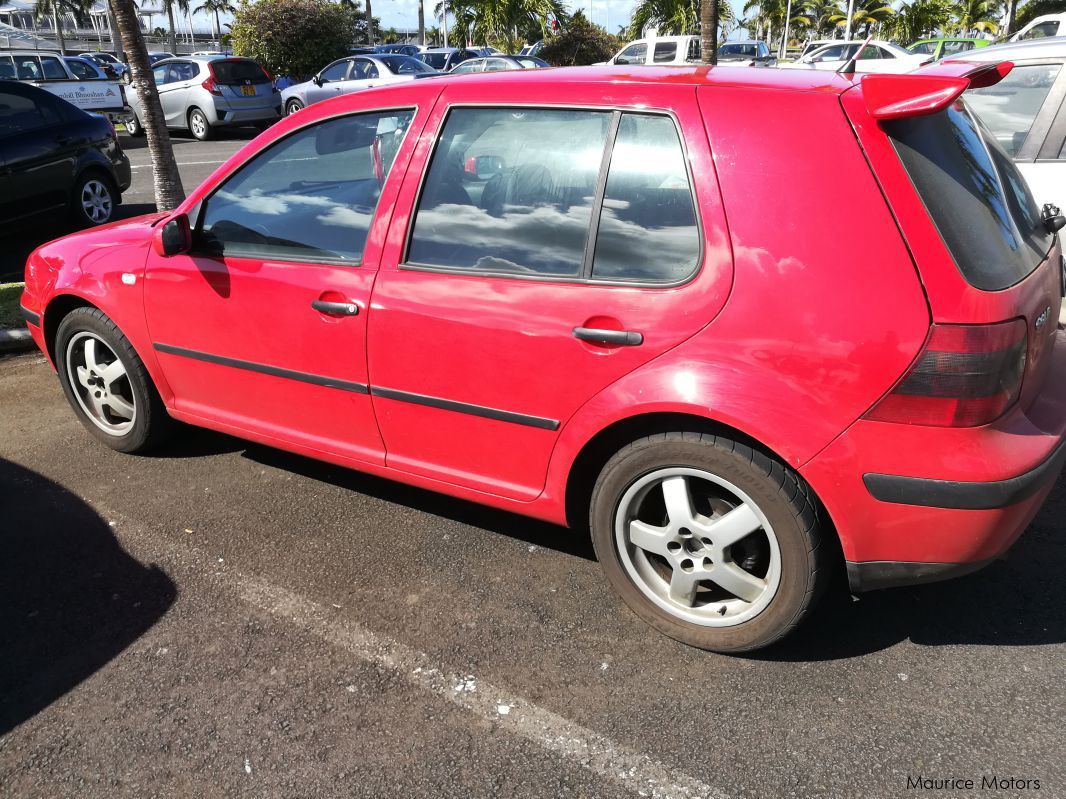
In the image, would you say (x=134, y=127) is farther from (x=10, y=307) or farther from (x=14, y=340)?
(x=14, y=340)

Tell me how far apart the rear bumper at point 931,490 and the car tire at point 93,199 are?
8.47 meters

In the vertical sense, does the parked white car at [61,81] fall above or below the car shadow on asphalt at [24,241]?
above

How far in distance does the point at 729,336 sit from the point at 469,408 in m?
0.94

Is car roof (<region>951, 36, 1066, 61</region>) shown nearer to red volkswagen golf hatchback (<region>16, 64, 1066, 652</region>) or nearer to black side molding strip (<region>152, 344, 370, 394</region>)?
red volkswagen golf hatchback (<region>16, 64, 1066, 652</region>)

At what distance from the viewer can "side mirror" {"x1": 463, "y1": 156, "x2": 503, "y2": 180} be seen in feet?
9.56

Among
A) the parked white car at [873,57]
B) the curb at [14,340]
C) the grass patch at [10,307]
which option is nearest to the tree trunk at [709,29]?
the parked white car at [873,57]

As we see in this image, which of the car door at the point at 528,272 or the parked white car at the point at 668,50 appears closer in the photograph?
the car door at the point at 528,272

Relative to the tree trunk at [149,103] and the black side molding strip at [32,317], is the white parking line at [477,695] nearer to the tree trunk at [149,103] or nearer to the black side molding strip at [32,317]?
the black side molding strip at [32,317]

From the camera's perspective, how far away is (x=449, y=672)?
2691 millimetres


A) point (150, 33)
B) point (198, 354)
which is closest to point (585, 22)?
point (198, 354)

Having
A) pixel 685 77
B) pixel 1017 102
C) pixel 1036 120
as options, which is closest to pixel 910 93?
pixel 685 77

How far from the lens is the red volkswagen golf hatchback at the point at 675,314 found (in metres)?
2.31


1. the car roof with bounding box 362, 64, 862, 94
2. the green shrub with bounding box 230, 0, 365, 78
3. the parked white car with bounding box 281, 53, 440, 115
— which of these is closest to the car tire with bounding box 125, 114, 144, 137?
the parked white car with bounding box 281, 53, 440, 115

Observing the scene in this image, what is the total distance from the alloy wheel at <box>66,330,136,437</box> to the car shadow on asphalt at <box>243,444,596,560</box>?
601 mm
